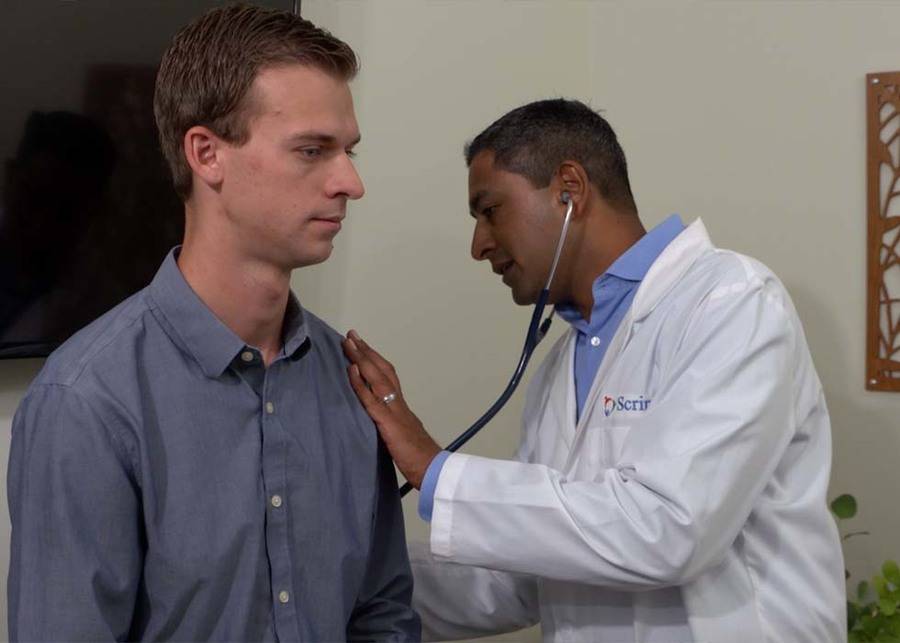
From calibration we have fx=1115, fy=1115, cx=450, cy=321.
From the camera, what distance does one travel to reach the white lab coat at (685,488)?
4.45ft

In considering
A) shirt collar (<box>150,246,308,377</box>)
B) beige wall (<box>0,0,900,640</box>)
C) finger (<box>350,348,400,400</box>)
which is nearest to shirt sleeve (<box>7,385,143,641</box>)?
shirt collar (<box>150,246,308,377</box>)

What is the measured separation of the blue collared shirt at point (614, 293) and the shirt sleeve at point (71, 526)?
804 millimetres

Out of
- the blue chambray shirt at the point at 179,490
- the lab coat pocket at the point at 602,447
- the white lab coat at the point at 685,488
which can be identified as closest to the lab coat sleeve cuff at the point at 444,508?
the white lab coat at the point at 685,488

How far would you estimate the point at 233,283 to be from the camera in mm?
1248

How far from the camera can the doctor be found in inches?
53.7

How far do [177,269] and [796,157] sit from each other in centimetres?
→ 157

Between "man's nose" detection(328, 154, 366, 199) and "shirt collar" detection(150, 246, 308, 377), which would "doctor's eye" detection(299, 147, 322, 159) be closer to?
"man's nose" detection(328, 154, 366, 199)

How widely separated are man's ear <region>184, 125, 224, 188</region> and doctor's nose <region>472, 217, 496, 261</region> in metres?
0.60

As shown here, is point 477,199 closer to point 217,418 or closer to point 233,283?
point 233,283

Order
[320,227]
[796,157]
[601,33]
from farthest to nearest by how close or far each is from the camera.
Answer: [601,33]
[796,157]
[320,227]

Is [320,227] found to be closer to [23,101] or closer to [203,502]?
[203,502]

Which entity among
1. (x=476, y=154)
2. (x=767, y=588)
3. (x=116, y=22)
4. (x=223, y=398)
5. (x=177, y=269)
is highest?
(x=116, y=22)

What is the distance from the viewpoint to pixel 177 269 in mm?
1232

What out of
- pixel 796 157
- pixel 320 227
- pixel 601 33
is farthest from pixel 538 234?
pixel 601 33
